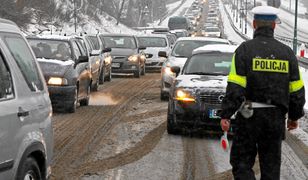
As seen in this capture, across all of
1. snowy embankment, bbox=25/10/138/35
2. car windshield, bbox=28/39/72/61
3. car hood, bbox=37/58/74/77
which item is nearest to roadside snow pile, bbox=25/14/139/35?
snowy embankment, bbox=25/10/138/35

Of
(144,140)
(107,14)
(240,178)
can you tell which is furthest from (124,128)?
(107,14)

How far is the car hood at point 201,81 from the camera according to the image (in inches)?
426

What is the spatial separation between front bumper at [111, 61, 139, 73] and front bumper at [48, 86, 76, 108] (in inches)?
450

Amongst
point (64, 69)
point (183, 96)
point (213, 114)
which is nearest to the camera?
point (213, 114)

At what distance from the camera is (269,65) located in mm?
5410

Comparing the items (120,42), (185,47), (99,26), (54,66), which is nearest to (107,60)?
(120,42)

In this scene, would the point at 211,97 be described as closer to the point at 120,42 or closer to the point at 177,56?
the point at 177,56

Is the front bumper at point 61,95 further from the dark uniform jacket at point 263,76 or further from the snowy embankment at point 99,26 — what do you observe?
the snowy embankment at point 99,26

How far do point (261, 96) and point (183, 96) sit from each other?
5.41 metres

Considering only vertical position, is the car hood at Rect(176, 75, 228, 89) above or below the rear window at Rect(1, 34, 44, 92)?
below

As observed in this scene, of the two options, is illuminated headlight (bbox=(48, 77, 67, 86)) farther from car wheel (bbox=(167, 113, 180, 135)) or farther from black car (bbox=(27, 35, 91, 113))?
car wheel (bbox=(167, 113, 180, 135))

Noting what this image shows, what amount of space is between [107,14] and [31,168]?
273 feet

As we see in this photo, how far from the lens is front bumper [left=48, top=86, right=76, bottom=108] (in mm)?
13188

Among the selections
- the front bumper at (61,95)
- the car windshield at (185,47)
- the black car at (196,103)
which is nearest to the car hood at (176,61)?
the car windshield at (185,47)
